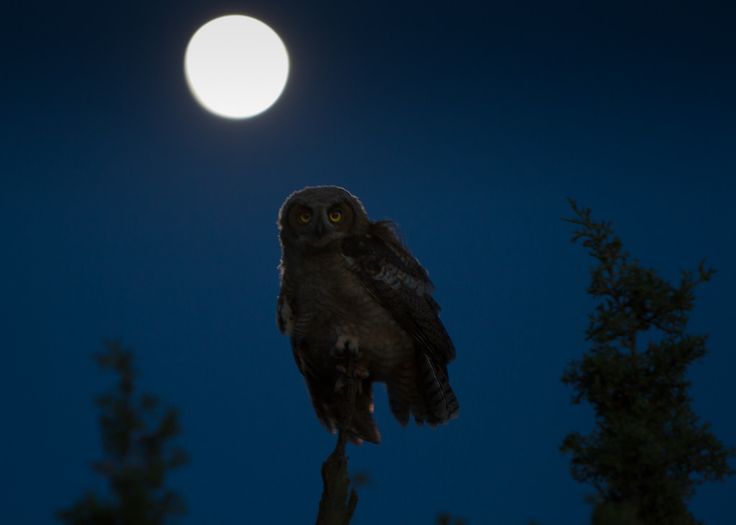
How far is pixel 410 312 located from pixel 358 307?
0.51 metres

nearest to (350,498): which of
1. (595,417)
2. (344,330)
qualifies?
(344,330)

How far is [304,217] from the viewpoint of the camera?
755 centimetres

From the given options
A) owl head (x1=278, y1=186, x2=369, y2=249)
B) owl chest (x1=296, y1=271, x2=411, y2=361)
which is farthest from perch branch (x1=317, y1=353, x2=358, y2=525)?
owl head (x1=278, y1=186, x2=369, y2=249)

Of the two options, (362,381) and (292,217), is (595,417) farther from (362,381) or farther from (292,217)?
(292,217)

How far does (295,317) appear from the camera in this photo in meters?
7.80

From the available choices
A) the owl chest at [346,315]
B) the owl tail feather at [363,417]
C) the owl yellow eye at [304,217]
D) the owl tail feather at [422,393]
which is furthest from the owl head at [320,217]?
the owl tail feather at [363,417]

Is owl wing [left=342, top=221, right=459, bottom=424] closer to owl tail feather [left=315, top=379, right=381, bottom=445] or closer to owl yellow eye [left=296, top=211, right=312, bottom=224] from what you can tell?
owl tail feather [left=315, top=379, right=381, bottom=445]

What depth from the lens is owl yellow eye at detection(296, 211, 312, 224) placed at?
751 centimetres

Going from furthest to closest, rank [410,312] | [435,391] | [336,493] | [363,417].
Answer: [363,417]
[435,391]
[410,312]
[336,493]

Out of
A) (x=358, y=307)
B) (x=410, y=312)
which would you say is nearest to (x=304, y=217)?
(x=358, y=307)

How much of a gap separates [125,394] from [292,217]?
4226mm

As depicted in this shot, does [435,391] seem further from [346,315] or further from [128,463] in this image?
[128,463]

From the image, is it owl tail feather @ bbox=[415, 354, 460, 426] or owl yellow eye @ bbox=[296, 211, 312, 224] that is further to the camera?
owl tail feather @ bbox=[415, 354, 460, 426]

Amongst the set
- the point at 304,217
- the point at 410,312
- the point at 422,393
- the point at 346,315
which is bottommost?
the point at 422,393
